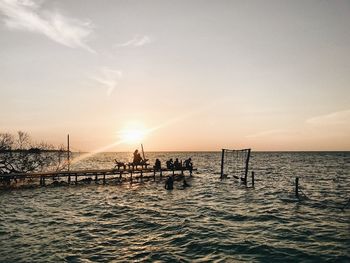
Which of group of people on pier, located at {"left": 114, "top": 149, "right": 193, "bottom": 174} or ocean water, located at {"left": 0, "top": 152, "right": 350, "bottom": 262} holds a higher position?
group of people on pier, located at {"left": 114, "top": 149, "right": 193, "bottom": 174}

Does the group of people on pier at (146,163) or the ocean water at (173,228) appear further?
the group of people on pier at (146,163)

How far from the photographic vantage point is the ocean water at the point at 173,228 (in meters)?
14.7

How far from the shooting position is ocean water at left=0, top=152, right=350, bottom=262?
48.3ft

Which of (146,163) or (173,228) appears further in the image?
(146,163)

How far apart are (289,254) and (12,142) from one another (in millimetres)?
44977

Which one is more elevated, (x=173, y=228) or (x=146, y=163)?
(x=146, y=163)

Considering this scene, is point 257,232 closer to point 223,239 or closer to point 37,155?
point 223,239

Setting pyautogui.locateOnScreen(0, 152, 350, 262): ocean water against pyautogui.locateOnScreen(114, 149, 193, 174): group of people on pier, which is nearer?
pyautogui.locateOnScreen(0, 152, 350, 262): ocean water

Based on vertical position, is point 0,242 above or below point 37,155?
below

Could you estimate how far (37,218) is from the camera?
858 inches

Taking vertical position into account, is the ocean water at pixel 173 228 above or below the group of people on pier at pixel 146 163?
below

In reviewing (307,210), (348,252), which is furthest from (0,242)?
(307,210)

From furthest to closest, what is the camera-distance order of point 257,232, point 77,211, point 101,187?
point 101,187, point 77,211, point 257,232

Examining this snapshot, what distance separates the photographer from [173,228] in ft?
64.0
